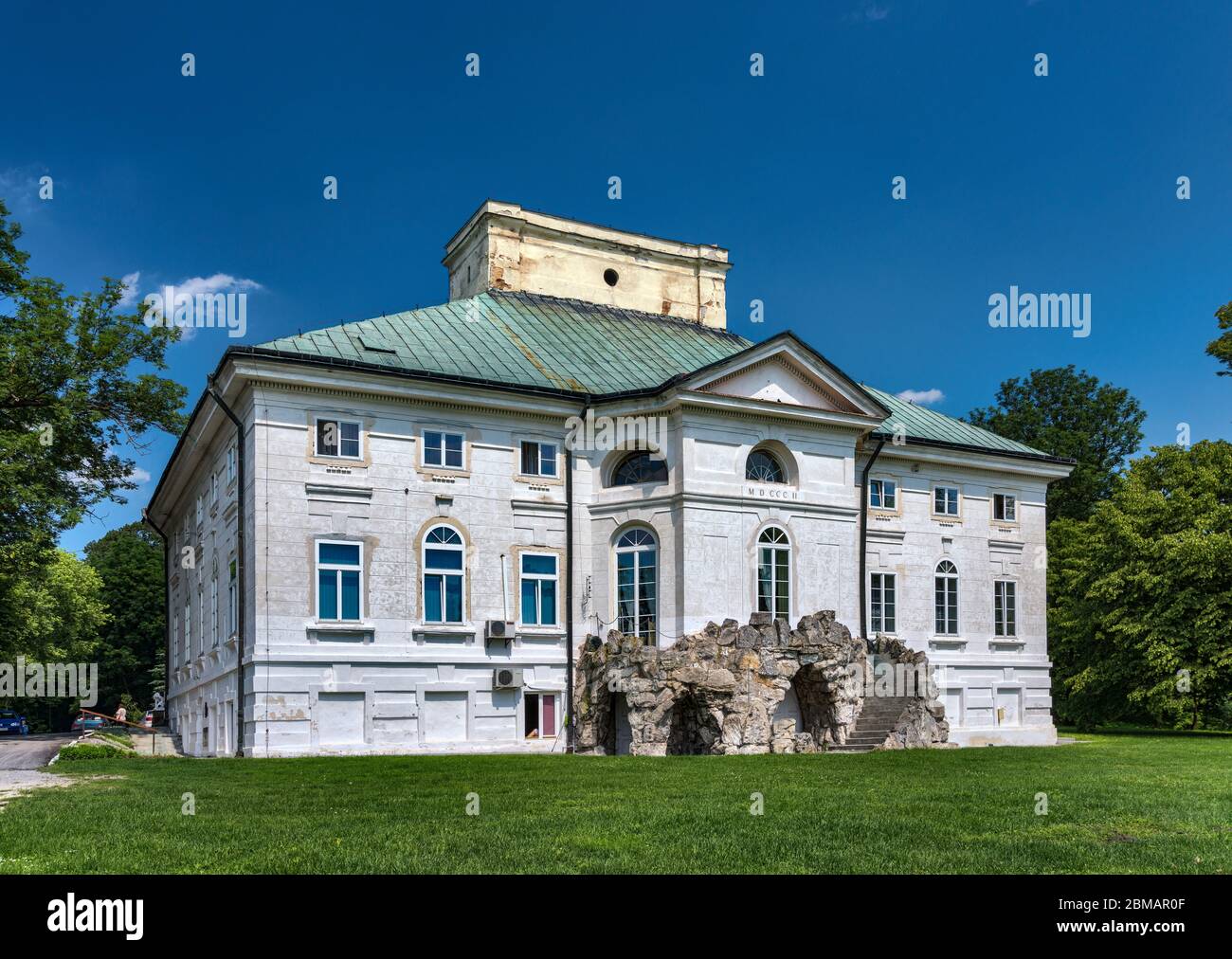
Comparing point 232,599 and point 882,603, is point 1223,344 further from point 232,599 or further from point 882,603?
point 232,599

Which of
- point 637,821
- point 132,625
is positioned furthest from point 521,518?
point 132,625

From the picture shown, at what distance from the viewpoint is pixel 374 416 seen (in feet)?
102

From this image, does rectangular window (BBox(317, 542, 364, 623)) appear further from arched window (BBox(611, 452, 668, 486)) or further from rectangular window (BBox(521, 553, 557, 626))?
arched window (BBox(611, 452, 668, 486))

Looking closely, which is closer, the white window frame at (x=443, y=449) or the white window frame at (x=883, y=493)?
the white window frame at (x=443, y=449)

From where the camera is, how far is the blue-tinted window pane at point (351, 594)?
30.2 m

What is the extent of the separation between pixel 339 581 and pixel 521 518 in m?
5.37

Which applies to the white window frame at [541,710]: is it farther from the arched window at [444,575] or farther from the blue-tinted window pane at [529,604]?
the arched window at [444,575]

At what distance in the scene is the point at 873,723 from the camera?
3231 centimetres

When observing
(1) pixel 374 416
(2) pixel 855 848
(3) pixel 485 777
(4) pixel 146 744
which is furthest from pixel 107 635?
(2) pixel 855 848

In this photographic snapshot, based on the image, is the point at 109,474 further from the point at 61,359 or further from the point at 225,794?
the point at 225,794

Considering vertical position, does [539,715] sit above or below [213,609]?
below

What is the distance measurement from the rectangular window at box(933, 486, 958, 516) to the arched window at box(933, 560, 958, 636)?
1697 mm

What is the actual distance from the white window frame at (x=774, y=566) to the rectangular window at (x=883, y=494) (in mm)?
5865

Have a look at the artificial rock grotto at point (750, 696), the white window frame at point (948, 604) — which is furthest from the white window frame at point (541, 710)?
the white window frame at point (948, 604)
